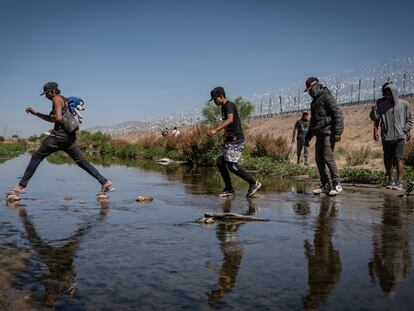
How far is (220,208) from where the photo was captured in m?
6.57

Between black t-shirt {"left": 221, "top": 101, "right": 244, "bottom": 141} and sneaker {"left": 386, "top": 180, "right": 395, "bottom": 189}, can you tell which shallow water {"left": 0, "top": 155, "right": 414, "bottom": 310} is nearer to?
black t-shirt {"left": 221, "top": 101, "right": 244, "bottom": 141}

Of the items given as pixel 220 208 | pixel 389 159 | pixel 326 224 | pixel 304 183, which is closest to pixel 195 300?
pixel 326 224

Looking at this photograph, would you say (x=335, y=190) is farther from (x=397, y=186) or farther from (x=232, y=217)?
(x=232, y=217)

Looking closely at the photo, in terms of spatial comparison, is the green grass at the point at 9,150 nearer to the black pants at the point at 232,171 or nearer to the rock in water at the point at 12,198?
the rock in water at the point at 12,198

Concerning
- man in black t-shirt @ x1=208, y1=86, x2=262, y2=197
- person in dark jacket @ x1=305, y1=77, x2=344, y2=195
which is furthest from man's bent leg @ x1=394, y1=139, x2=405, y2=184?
man in black t-shirt @ x1=208, y1=86, x2=262, y2=197

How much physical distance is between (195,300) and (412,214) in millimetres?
4157

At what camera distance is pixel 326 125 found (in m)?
8.22

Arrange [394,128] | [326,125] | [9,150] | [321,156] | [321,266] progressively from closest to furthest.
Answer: [321,266] < [326,125] < [321,156] < [394,128] < [9,150]

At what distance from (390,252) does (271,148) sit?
13.0 m

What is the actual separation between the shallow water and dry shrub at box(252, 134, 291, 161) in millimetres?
9972

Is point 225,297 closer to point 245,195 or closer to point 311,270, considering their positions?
point 311,270

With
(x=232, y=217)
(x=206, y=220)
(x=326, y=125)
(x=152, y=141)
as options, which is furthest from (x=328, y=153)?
(x=152, y=141)

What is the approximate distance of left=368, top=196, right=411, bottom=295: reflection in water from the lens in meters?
3.21

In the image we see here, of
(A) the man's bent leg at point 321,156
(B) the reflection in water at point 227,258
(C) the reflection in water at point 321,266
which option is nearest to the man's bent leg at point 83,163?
(B) the reflection in water at point 227,258
